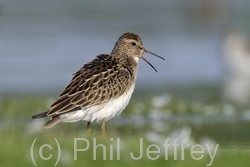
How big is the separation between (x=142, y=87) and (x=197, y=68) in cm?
276

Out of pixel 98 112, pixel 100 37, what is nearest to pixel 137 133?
pixel 98 112

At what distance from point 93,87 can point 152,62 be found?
1063 cm

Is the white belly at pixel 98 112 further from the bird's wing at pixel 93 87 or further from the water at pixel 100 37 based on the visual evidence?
the water at pixel 100 37

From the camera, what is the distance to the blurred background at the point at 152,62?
41.1 ft

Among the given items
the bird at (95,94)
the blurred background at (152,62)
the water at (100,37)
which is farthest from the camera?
the water at (100,37)

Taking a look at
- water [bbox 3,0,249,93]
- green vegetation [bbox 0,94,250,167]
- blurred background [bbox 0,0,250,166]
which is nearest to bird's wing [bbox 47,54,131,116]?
green vegetation [bbox 0,94,250,167]

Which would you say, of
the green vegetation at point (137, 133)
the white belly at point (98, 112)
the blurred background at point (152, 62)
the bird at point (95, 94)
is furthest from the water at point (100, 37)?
the white belly at point (98, 112)

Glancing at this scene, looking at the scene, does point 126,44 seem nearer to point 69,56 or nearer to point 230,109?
point 230,109

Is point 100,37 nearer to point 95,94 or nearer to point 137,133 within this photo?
point 137,133

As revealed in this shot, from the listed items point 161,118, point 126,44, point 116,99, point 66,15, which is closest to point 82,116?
point 116,99

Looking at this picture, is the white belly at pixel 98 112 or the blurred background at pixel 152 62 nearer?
the white belly at pixel 98 112

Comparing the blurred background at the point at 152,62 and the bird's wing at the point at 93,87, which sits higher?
the blurred background at the point at 152,62

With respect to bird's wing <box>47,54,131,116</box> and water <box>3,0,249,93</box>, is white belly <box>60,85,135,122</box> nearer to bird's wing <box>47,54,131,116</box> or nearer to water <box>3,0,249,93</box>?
bird's wing <box>47,54,131,116</box>

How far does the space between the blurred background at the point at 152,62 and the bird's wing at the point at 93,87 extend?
577 mm
